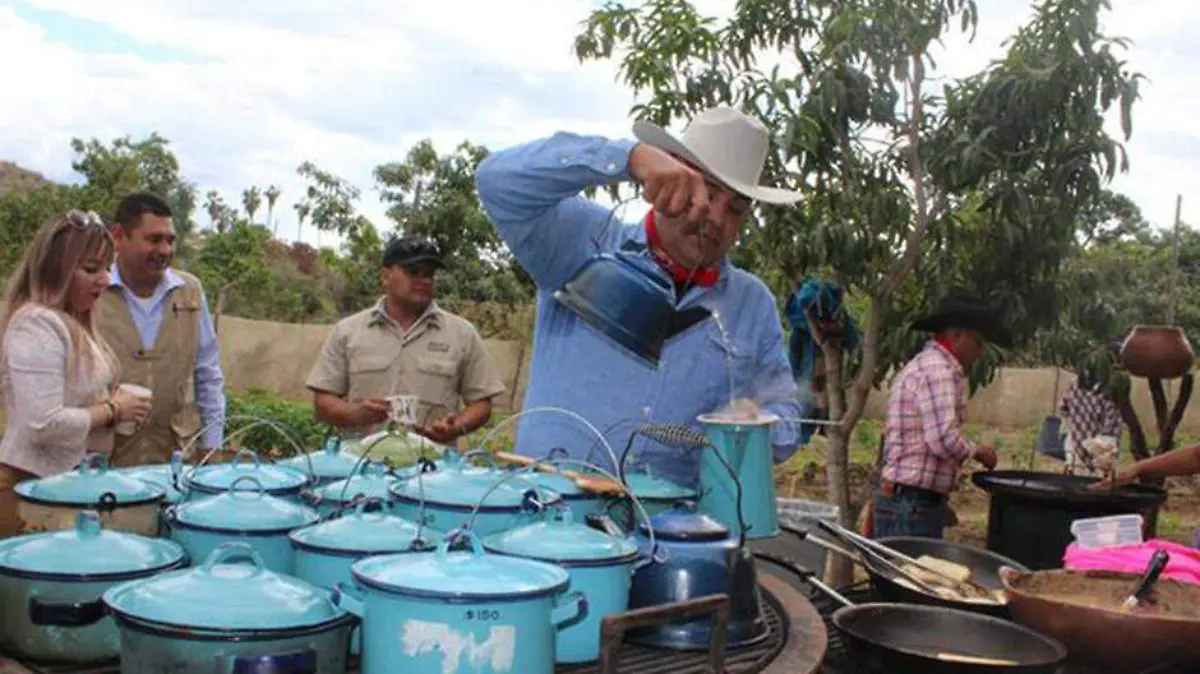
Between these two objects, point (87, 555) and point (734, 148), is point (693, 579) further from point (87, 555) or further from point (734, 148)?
point (734, 148)

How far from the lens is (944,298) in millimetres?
4727

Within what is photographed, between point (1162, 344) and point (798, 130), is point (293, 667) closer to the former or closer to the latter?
point (798, 130)

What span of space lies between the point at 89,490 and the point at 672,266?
4.77 feet

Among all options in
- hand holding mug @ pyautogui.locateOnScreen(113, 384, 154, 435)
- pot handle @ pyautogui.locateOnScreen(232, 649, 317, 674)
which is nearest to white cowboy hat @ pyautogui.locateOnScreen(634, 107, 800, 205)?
pot handle @ pyautogui.locateOnScreen(232, 649, 317, 674)

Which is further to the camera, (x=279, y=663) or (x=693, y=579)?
(x=693, y=579)

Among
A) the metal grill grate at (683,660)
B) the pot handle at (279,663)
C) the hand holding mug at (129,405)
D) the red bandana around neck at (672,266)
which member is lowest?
the metal grill grate at (683,660)

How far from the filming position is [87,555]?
150cm

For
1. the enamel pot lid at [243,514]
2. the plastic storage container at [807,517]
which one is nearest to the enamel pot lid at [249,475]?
the enamel pot lid at [243,514]

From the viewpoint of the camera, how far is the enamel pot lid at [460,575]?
134 centimetres

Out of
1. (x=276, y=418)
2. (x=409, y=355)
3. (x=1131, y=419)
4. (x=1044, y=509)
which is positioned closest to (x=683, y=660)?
(x=1044, y=509)

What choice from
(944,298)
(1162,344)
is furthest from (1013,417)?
(944,298)

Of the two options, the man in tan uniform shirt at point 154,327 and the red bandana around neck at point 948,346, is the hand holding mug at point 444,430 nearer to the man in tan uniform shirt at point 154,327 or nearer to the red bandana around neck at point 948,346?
the man in tan uniform shirt at point 154,327

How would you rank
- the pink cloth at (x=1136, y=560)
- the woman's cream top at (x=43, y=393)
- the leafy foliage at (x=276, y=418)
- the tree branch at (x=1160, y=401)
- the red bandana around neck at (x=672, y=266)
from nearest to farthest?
the pink cloth at (x=1136, y=560) → the red bandana around neck at (x=672, y=266) → the woman's cream top at (x=43, y=393) → the tree branch at (x=1160, y=401) → the leafy foliage at (x=276, y=418)

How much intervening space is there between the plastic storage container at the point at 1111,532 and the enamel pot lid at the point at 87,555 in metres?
2.06
